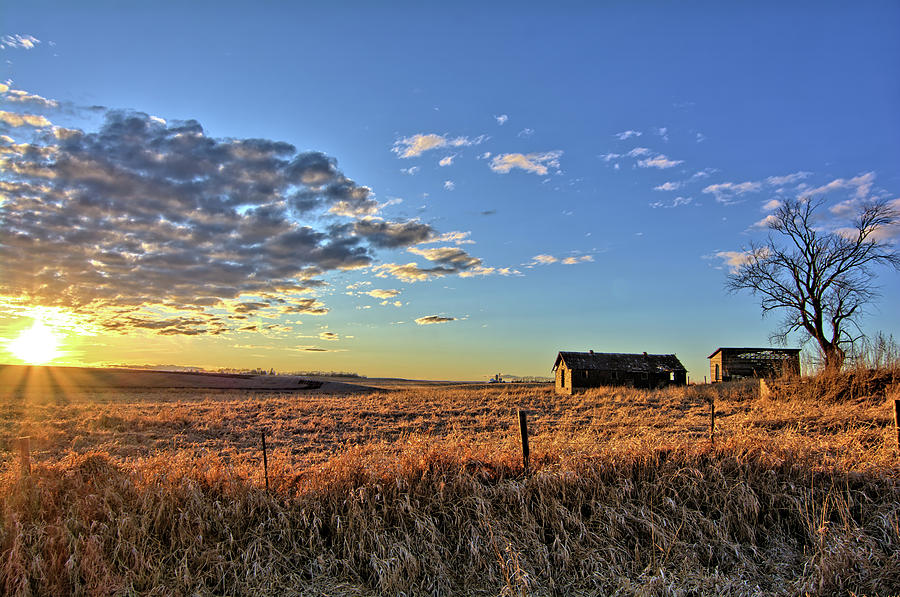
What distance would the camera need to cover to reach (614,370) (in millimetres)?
53312

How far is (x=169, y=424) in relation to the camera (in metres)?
24.5

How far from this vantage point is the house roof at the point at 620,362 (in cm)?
5291

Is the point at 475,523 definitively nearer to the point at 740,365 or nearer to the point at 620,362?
the point at 620,362

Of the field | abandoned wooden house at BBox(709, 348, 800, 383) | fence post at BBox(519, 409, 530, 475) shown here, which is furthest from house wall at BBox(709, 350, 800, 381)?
fence post at BBox(519, 409, 530, 475)

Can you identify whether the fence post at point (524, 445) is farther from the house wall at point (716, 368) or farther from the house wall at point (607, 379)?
the house wall at point (716, 368)

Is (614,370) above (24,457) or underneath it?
underneath

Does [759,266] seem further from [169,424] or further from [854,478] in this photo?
[169,424]

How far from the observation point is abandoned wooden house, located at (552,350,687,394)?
51.9 metres

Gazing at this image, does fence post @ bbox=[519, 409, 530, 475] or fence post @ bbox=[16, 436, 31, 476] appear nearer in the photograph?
fence post @ bbox=[16, 436, 31, 476]

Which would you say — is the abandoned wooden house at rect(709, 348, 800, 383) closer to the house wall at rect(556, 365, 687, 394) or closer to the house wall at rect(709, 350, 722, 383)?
the house wall at rect(709, 350, 722, 383)

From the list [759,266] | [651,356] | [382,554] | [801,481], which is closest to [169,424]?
[382,554]

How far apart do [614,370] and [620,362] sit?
65.4 inches

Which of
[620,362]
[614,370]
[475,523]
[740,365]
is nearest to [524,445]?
[475,523]

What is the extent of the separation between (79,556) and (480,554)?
17.2 ft
